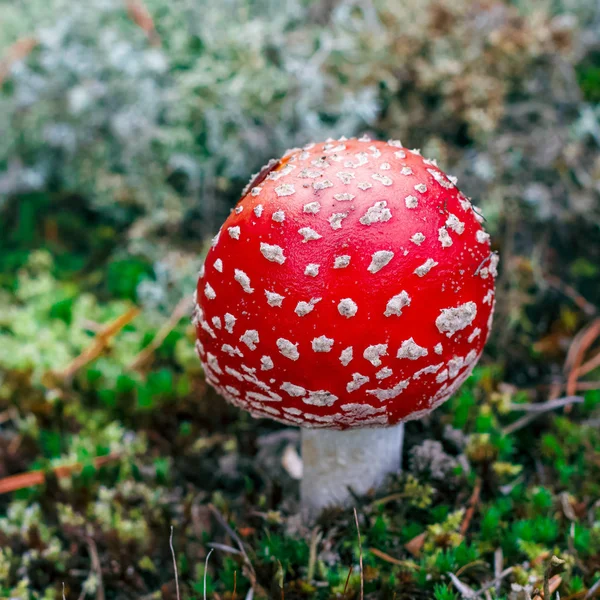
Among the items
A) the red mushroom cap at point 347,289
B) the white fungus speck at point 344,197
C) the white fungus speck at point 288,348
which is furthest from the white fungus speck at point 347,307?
the white fungus speck at point 344,197

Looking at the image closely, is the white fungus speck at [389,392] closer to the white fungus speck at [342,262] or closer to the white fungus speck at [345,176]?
the white fungus speck at [342,262]

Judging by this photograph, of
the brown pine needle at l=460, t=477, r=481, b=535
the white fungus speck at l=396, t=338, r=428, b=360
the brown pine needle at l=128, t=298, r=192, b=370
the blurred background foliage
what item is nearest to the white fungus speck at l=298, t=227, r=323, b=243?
the white fungus speck at l=396, t=338, r=428, b=360

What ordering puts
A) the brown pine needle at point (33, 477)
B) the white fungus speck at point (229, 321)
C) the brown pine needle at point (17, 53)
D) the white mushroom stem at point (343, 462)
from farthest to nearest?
the brown pine needle at point (17, 53) < the brown pine needle at point (33, 477) < the white mushroom stem at point (343, 462) < the white fungus speck at point (229, 321)

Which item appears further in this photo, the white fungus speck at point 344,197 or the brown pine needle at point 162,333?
the brown pine needle at point 162,333

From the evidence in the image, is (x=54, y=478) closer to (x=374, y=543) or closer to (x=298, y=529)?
(x=298, y=529)

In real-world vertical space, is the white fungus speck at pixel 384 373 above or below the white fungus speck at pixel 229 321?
below

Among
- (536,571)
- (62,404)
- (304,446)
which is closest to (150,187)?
(62,404)

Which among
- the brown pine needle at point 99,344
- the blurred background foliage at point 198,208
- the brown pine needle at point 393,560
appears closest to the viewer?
the brown pine needle at point 393,560

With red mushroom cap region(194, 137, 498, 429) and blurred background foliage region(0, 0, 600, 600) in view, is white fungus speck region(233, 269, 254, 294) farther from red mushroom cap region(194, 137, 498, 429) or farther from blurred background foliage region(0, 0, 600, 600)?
blurred background foliage region(0, 0, 600, 600)
